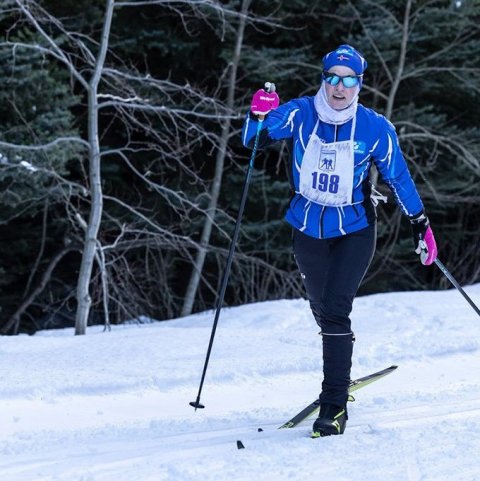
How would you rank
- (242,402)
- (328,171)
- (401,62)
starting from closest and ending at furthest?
(328,171)
(242,402)
(401,62)

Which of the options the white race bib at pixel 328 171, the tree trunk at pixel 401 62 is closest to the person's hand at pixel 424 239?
the white race bib at pixel 328 171

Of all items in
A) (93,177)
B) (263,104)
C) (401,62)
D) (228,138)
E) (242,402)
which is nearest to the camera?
(263,104)

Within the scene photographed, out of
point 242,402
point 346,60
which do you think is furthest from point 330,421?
point 346,60

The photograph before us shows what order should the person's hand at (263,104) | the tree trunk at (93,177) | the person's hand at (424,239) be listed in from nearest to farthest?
the person's hand at (263,104)
the person's hand at (424,239)
the tree trunk at (93,177)

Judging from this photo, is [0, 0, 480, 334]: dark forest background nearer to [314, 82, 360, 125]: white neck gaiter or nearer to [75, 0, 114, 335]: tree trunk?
[75, 0, 114, 335]: tree trunk

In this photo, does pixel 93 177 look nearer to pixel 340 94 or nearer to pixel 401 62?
pixel 340 94

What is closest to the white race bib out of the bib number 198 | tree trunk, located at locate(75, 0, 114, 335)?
the bib number 198

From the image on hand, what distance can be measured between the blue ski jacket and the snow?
3.26 ft

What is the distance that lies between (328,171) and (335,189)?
9 centimetres

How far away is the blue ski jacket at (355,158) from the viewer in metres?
3.97

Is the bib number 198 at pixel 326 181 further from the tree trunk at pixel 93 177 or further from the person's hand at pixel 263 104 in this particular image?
the tree trunk at pixel 93 177

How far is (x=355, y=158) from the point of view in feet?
13.0

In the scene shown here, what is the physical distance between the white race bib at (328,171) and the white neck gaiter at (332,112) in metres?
0.06

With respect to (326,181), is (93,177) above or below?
below
